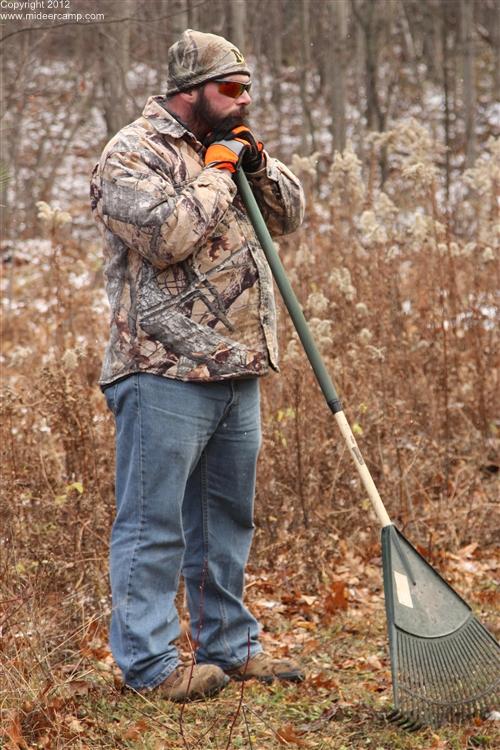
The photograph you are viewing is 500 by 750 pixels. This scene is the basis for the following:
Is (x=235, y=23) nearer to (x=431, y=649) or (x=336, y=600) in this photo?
(x=336, y=600)

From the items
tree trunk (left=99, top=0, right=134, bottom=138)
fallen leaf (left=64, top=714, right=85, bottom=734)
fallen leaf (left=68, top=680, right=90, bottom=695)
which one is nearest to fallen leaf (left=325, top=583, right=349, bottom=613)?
fallen leaf (left=68, top=680, right=90, bottom=695)

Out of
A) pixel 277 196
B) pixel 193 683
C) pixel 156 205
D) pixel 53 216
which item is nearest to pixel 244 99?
pixel 277 196

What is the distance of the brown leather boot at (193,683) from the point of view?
116 inches

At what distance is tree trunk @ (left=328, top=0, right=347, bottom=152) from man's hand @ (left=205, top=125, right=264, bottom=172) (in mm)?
6487

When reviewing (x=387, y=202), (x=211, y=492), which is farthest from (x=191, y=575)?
(x=387, y=202)

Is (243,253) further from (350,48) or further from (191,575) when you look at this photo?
(350,48)

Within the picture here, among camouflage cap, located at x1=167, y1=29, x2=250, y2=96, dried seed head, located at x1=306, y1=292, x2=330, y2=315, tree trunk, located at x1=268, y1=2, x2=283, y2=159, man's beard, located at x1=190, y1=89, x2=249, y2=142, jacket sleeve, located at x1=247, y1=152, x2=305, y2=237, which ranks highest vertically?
tree trunk, located at x1=268, y1=2, x2=283, y2=159

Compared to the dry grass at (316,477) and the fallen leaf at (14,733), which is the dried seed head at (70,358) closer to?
the dry grass at (316,477)

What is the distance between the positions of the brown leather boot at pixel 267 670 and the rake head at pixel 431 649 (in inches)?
21.7

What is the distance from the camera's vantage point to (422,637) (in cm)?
288

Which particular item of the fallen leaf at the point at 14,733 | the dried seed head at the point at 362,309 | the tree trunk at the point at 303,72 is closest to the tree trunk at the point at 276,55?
the tree trunk at the point at 303,72

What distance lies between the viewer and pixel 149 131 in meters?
2.91

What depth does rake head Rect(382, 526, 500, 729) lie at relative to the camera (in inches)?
107

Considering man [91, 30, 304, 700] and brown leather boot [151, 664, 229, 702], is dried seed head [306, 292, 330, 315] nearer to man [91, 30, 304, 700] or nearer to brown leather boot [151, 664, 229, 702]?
man [91, 30, 304, 700]
